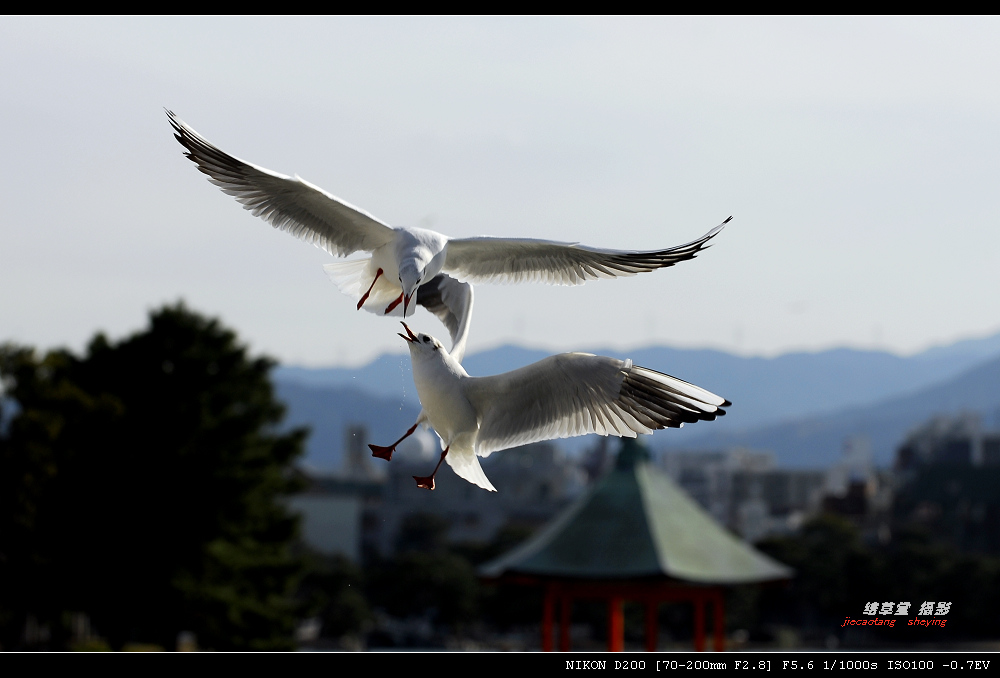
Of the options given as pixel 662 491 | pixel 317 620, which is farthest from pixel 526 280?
pixel 317 620

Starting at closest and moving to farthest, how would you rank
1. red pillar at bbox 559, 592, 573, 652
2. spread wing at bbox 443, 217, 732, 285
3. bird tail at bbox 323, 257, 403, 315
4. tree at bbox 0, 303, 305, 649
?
spread wing at bbox 443, 217, 732, 285 → bird tail at bbox 323, 257, 403, 315 → red pillar at bbox 559, 592, 573, 652 → tree at bbox 0, 303, 305, 649

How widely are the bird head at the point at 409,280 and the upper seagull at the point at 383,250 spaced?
308 mm

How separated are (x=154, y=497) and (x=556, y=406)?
71.4 ft

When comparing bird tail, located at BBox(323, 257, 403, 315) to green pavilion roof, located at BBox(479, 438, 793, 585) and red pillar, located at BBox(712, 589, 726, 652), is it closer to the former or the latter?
green pavilion roof, located at BBox(479, 438, 793, 585)

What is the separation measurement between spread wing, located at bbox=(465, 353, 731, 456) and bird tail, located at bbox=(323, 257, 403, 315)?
568mm

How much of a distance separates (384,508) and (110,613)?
48.8m

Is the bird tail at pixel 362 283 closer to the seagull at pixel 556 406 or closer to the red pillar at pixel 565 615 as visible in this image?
the seagull at pixel 556 406

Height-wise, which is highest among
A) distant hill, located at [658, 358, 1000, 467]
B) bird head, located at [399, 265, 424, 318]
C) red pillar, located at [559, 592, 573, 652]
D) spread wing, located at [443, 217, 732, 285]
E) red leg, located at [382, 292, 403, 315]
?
distant hill, located at [658, 358, 1000, 467]

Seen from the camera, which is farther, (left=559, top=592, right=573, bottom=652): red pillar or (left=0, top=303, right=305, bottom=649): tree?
(left=0, top=303, right=305, bottom=649): tree

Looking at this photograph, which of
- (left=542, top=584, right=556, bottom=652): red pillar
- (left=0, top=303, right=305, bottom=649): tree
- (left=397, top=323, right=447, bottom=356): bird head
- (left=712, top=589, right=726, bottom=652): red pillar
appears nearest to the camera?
(left=397, top=323, right=447, bottom=356): bird head

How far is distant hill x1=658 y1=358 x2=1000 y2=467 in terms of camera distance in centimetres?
16825

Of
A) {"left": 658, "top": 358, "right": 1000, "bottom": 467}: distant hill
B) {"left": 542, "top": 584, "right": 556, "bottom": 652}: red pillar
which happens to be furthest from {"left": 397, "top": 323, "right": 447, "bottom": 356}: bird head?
{"left": 658, "top": 358, "right": 1000, "bottom": 467}: distant hill

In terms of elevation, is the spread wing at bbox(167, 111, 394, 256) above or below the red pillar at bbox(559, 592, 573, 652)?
above

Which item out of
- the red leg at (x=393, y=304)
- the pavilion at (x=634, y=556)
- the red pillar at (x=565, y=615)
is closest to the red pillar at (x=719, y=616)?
the pavilion at (x=634, y=556)
